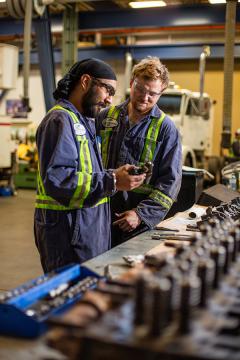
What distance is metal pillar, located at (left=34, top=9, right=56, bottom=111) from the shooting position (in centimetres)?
700

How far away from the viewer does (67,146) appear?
1984 millimetres

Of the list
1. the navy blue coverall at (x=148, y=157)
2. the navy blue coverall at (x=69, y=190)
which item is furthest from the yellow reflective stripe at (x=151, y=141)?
the navy blue coverall at (x=69, y=190)

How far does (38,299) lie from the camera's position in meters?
1.38

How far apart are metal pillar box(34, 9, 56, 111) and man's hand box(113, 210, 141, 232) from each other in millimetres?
4809

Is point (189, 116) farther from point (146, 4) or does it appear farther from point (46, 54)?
point (46, 54)

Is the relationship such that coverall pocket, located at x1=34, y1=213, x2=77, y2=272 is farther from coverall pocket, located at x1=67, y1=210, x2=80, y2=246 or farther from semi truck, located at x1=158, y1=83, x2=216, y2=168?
semi truck, located at x1=158, y1=83, x2=216, y2=168

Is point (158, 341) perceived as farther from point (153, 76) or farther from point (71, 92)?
point (153, 76)

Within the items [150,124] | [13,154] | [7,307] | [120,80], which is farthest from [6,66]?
[7,307]

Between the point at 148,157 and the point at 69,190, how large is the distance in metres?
0.77

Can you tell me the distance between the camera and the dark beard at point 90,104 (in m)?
2.17

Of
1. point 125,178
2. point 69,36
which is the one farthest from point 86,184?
point 69,36

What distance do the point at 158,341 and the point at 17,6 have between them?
5822 mm

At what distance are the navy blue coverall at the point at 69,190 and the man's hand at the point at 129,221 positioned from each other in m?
0.24

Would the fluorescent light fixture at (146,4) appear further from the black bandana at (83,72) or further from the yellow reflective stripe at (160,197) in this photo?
the black bandana at (83,72)
